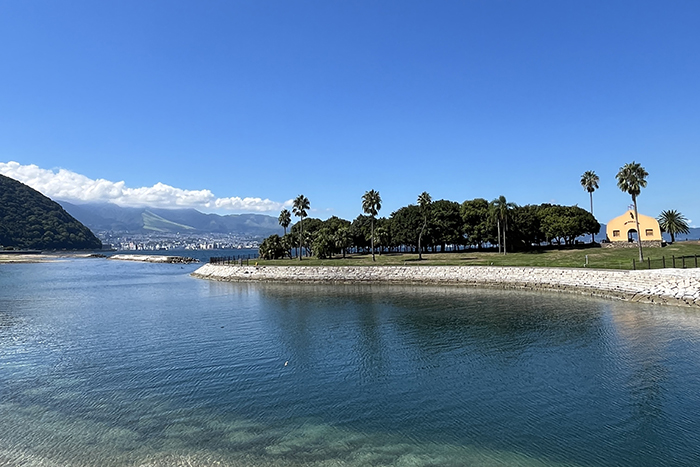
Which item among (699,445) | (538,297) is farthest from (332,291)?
(699,445)

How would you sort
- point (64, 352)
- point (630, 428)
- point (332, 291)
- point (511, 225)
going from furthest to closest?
point (511, 225), point (332, 291), point (64, 352), point (630, 428)

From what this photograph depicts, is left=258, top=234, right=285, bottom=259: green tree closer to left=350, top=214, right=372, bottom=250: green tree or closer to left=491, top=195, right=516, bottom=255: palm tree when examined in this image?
left=350, top=214, right=372, bottom=250: green tree

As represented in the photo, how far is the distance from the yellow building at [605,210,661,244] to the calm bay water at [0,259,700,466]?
59828mm

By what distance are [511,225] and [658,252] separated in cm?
3254

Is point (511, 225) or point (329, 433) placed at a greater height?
point (511, 225)

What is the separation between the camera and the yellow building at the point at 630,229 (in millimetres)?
83688

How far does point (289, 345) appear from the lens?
26984 mm

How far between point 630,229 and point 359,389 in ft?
311

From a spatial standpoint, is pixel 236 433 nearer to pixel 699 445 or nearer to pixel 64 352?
pixel 699 445

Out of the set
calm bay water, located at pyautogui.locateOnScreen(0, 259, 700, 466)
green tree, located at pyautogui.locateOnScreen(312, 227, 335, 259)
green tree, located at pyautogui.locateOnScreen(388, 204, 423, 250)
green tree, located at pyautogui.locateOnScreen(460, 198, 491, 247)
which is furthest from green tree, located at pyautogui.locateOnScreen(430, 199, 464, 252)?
calm bay water, located at pyautogui.locateOnScreen(0, 259, 700, 466)

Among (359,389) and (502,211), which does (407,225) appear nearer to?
(502,211)

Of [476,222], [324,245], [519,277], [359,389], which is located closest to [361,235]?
[324,245]

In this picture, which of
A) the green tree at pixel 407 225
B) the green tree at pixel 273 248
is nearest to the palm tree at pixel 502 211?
the green tree at pixel 407 225

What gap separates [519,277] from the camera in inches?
2202
